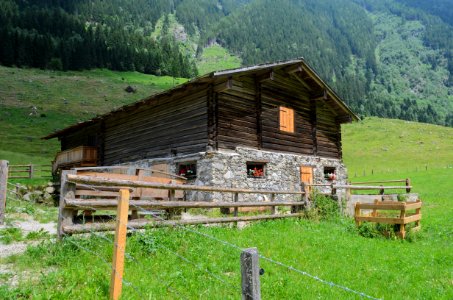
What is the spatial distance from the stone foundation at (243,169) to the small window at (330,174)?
0.91 metres

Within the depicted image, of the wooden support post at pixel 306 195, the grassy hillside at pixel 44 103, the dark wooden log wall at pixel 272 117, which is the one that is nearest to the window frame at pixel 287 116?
the dark wooden log wall at pixel 272 117

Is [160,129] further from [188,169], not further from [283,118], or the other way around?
[283,118]

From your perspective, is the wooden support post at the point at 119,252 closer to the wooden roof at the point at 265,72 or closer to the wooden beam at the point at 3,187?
the wooden beam at the point at 3,187

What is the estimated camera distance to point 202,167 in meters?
18.3

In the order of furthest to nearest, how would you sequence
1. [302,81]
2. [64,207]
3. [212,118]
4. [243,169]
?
[302,81] → [243,169] → [212,118] → [64,207]

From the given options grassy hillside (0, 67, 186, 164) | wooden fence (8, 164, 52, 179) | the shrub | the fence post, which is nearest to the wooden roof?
the shrub

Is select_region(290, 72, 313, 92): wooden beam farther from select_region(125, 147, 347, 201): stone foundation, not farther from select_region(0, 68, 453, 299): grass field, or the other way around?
select_region(0, 68, 453, 299): grass field

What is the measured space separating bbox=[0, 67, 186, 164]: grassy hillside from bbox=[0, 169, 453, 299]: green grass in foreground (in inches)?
1366

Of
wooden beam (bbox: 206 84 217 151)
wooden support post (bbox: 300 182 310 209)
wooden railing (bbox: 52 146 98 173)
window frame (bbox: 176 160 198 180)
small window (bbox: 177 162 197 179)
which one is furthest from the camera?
wooden railing (bbox: 52 146 98 173)

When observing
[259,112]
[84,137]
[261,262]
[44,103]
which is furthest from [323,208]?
[44,103]

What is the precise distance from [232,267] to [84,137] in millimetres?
26852

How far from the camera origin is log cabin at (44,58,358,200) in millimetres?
18719

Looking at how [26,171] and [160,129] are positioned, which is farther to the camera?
[26,171]

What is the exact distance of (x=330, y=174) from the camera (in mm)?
24953
